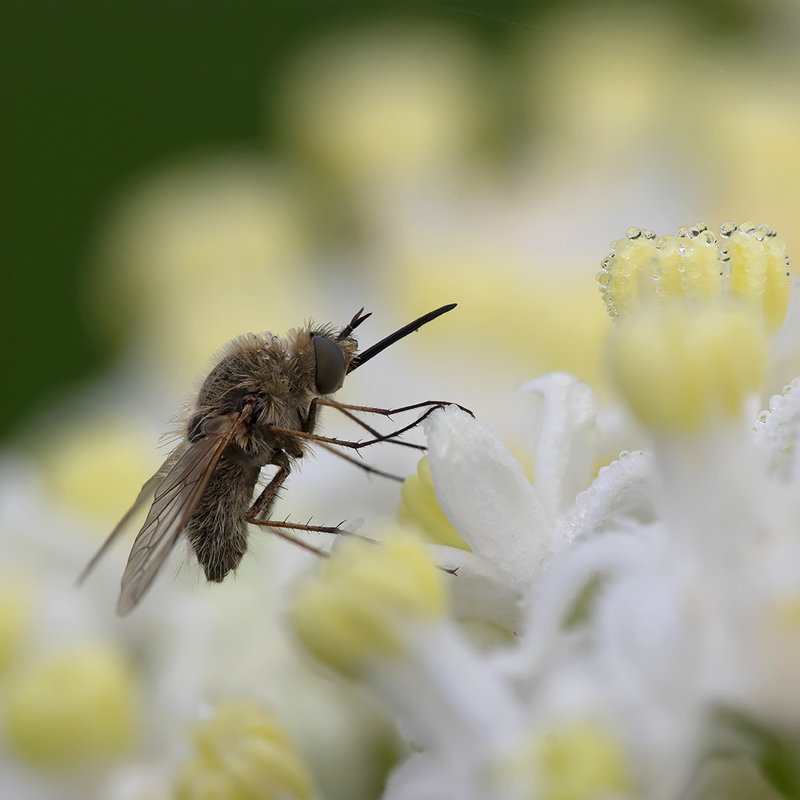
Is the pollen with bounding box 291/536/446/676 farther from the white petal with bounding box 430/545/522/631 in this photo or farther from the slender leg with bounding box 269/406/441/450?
the slender leg with bounding box 269/406/441/450

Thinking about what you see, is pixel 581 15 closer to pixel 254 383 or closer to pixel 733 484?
pixel 254 383

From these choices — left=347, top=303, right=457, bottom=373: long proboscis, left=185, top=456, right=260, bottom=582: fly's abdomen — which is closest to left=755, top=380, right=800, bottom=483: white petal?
left=347, top=303, right=457, bottom=373: long proboscis

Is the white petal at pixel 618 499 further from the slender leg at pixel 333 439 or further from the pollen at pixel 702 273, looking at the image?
the slender leg at pixel 333 439

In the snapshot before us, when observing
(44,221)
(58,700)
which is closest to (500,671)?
(58,700)

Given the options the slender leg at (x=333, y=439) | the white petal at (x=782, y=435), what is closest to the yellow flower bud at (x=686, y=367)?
the white petal at (x=782, y=435)

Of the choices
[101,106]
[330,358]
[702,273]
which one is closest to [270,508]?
[330,358]

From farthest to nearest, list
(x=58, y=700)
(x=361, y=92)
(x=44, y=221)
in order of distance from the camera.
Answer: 1. (x=44, y=221)
2. (x=361, y=92)
3. (x=58, y=700)
